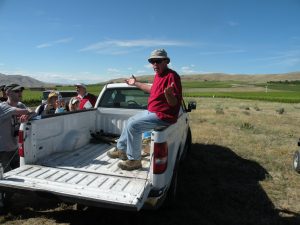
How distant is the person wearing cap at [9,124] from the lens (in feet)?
17.1

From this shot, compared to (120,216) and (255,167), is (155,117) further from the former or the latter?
(255,167)

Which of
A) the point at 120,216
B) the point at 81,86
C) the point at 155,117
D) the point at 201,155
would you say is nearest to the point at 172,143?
the point at 155,117

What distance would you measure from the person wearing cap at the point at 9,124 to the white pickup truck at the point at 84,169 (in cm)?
59

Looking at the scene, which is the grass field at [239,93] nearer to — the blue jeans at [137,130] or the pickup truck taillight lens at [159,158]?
the blue jeans at [137,130]

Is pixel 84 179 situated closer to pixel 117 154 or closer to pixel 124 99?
pixel 117 154

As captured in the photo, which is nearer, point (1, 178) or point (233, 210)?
Result: point (1, 178)

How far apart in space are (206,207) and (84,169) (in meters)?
2.07

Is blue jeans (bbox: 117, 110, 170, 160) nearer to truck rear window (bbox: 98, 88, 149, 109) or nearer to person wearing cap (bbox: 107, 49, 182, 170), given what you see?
person wearing cap (bbox: 107, 49, 182, 170)

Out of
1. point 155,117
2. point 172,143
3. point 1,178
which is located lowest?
point 1,178

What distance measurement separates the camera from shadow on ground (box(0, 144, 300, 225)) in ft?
16.1

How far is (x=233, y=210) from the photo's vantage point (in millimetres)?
5457

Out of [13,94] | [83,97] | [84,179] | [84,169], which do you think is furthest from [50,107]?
[84,179]

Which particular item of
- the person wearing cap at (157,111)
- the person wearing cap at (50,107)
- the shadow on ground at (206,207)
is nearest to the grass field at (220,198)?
the shadow on ground at (206,207)

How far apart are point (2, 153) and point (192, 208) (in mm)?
3047
